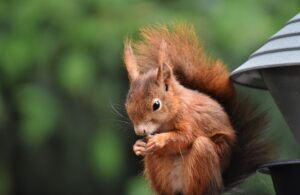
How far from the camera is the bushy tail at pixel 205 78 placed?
2.80 m

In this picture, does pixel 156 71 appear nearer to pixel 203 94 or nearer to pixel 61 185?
pixel 203 94

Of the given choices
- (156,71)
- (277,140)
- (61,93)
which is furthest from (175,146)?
(61,93)

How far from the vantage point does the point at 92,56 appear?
443cm

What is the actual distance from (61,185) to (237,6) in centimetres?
157

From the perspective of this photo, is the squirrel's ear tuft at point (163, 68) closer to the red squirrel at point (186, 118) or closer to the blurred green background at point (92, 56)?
the red squirrel at point (186, 118)

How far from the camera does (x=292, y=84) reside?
8.22ft

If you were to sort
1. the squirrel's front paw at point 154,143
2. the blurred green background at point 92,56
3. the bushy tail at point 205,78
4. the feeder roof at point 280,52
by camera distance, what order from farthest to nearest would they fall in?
the blurred green background at point 92,56 → the bushy tail at point 205,78 → the squirrel's front paw at point 154,143 → the feeder roof at point 280,52

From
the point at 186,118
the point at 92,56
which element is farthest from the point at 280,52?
the point at 92,56

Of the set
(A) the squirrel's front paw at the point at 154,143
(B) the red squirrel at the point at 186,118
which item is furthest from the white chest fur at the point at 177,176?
(A) the squirrel's front paw at the point at 154,143

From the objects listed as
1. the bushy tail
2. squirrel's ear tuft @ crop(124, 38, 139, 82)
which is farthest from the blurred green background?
squirrel's ear tuft @ crop(124, 38, 139, 82)

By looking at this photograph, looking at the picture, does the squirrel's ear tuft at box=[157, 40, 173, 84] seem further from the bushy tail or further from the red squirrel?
the bushy tail

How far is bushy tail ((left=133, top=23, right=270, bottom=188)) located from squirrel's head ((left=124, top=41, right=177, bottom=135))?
0.12 meters

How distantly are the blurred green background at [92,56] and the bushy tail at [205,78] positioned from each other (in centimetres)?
121

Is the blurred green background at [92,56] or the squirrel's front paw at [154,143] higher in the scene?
the blurred green background at [92,56]
